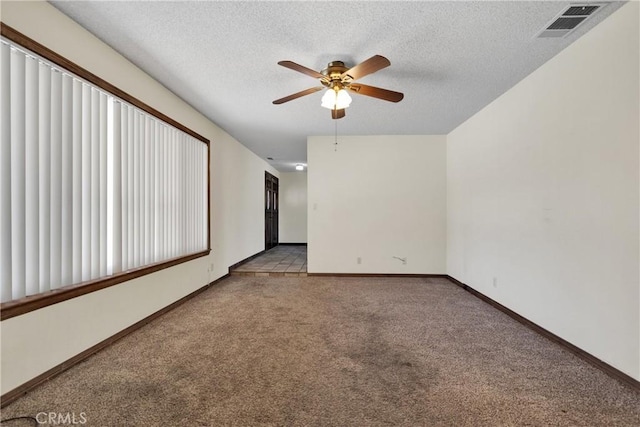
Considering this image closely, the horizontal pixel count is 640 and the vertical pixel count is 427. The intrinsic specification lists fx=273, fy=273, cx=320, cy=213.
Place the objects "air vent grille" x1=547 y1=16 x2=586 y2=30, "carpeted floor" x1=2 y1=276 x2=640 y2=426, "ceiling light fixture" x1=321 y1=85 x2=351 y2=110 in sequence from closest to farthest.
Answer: "carpeted floor" x1=2 y1=276 x2=640 y2=426, "air vent grille" x1=547 y1=16 x2=586 y2=30, "ceiling light fixture" x1=321 y1=85 x2=351 y2=110

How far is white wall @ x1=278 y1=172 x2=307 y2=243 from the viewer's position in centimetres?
922

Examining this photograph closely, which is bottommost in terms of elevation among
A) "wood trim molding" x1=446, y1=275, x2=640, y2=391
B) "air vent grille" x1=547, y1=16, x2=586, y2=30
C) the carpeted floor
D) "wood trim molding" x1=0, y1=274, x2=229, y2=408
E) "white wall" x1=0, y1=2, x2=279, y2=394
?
the carpeted floor

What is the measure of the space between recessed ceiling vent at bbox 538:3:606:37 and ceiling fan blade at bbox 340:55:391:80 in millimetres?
1228

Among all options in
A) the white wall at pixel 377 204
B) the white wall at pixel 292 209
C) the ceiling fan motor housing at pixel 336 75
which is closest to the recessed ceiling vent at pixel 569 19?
the ceiling fan motor housing at pixel 336 75

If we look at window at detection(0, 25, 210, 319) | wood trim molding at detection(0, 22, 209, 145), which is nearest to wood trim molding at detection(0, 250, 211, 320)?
window at detection(0, 25, 210, 319)

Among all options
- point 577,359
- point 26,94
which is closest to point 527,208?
point 577,359

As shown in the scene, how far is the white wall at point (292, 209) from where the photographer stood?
30.2 feet

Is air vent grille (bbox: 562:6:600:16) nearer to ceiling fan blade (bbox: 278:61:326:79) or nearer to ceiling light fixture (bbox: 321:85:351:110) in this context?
ceiling light fixture (bbox: 321:85:351:110)

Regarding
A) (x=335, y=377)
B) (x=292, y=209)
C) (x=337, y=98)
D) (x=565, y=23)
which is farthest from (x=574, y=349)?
(x=292, y=209)

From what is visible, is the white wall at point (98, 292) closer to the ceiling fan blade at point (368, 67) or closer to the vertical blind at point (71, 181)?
the vertical blind at point (71, 181)

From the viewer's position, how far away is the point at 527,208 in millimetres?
2832

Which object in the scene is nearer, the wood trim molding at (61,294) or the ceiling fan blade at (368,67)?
the wood trim molding at (61,294)

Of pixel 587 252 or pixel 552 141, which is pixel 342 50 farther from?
pixel 587 252

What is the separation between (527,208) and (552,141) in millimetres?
692
